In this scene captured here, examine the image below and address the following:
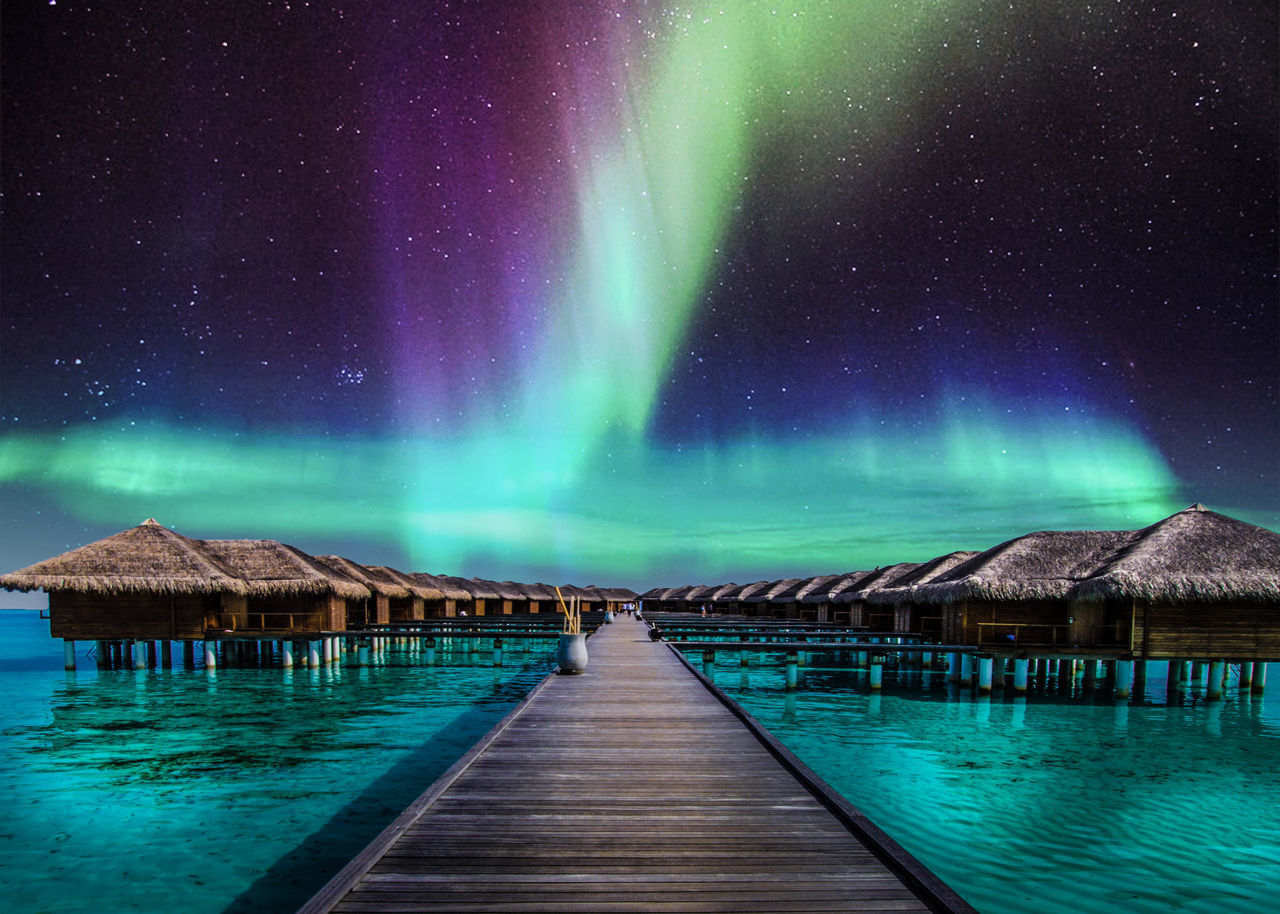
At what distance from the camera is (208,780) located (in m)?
11.7

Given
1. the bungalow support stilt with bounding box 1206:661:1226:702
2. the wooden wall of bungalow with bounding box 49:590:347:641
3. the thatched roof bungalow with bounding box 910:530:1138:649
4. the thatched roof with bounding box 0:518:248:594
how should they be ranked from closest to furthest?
the bungalow support stilt with bounding box 1206:661:1226:702
the thatched roof bungalow with bounding box 910:530:1138:649
the thatched roof with bounding box 0:518:248:594
the wooden wall of bungalow with bounding box 49:590:347:641

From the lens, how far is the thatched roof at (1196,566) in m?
20.3

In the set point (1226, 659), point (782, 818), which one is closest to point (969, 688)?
point (1226, 659)

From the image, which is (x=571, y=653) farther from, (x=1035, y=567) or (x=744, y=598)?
(x=744, y=598)

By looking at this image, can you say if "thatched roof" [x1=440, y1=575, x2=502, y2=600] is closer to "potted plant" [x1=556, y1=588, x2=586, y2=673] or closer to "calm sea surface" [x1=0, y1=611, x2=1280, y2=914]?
"calm sea surface" [x1=0, y1=611, x2=1280, y2=914]

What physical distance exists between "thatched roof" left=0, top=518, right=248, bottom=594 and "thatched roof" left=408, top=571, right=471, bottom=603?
63.5ft

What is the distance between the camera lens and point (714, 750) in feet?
27.5

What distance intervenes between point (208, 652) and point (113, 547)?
5095 millimetres

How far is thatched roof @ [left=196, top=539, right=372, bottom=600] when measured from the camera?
91.4 feet

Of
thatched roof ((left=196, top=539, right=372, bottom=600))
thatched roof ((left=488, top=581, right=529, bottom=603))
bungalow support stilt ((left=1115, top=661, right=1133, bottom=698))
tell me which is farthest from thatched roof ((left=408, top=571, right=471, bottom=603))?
bungalow support stilt ((left=1115, top=661, right=1133, bottom=698))

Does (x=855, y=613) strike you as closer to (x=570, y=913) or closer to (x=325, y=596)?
(x=325, y=596)

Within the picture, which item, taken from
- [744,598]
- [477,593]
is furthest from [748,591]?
[477,593]

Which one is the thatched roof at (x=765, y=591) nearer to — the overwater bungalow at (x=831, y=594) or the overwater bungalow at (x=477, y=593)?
the overwater bungalow at (x=831, y=594)

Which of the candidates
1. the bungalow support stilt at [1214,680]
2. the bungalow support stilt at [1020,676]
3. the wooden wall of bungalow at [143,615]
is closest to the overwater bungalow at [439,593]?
the wooden wall of bungalow at [143,615]
